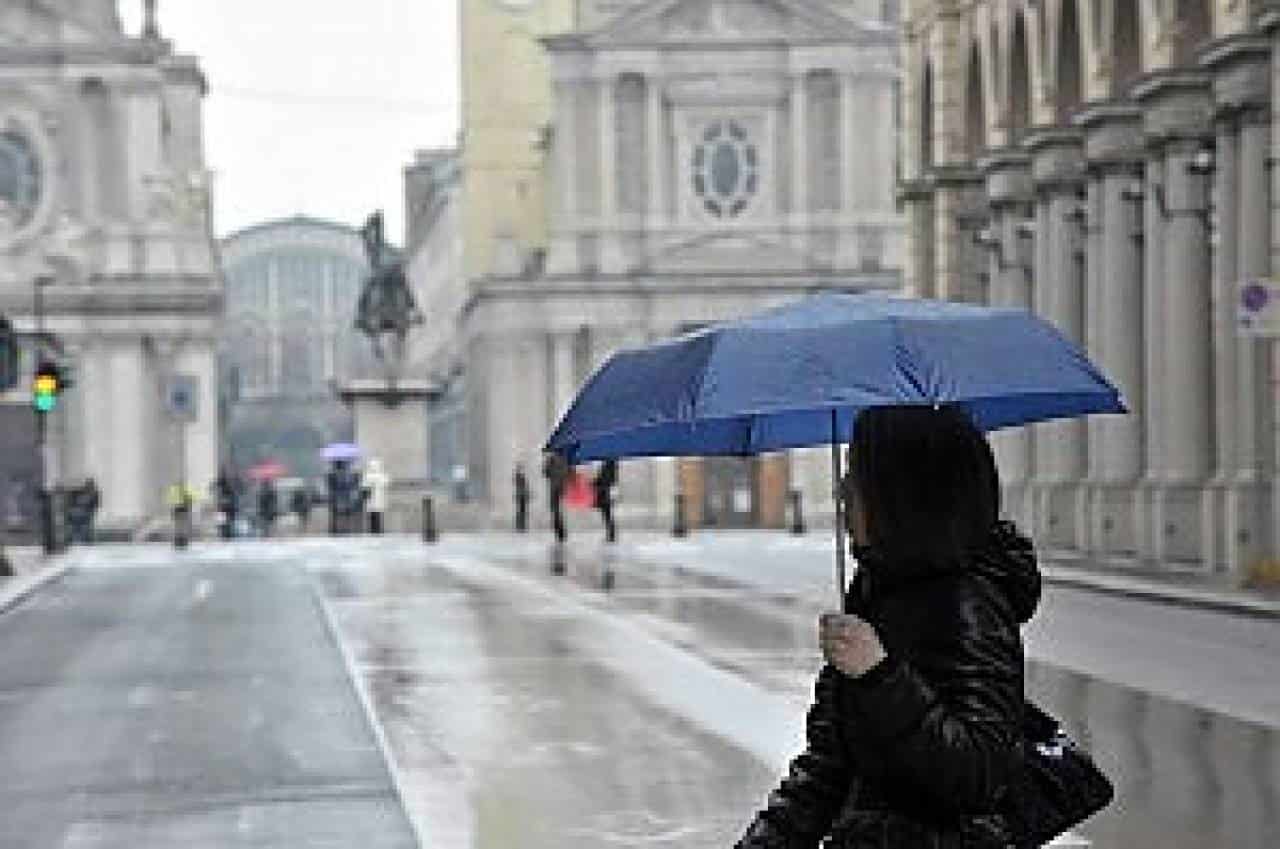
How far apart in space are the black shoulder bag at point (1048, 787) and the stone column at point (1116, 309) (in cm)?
3386

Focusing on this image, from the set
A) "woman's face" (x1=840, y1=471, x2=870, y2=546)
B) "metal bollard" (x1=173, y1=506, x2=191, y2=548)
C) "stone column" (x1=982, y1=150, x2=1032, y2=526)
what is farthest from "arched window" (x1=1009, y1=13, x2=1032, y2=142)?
"woman's face" (x1=840, y1=471, x2=870, y2=546)

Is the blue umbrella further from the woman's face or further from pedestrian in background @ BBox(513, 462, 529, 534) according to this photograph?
pedestrian in background @ BBox(513, 462, 529, 534)

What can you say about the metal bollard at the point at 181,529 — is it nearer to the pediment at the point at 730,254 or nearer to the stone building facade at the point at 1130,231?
the stone building facade at the point at 1130,231

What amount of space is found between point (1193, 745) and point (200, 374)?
7439 cm

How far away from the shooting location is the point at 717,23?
82.4 metres

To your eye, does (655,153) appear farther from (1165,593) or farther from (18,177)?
(1165,593)

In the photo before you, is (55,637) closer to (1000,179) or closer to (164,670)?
(164,670)

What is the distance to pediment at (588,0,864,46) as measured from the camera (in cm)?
8206

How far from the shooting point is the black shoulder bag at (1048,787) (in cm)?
438

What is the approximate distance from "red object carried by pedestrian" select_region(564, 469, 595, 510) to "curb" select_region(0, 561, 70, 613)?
16.9 m

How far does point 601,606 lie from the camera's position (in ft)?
108

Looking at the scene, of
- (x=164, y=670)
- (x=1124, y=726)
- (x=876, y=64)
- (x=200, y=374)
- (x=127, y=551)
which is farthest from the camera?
(x=200, y=374)

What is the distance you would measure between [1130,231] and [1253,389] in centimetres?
679

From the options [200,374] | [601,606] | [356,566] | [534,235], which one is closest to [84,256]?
[200,374]
